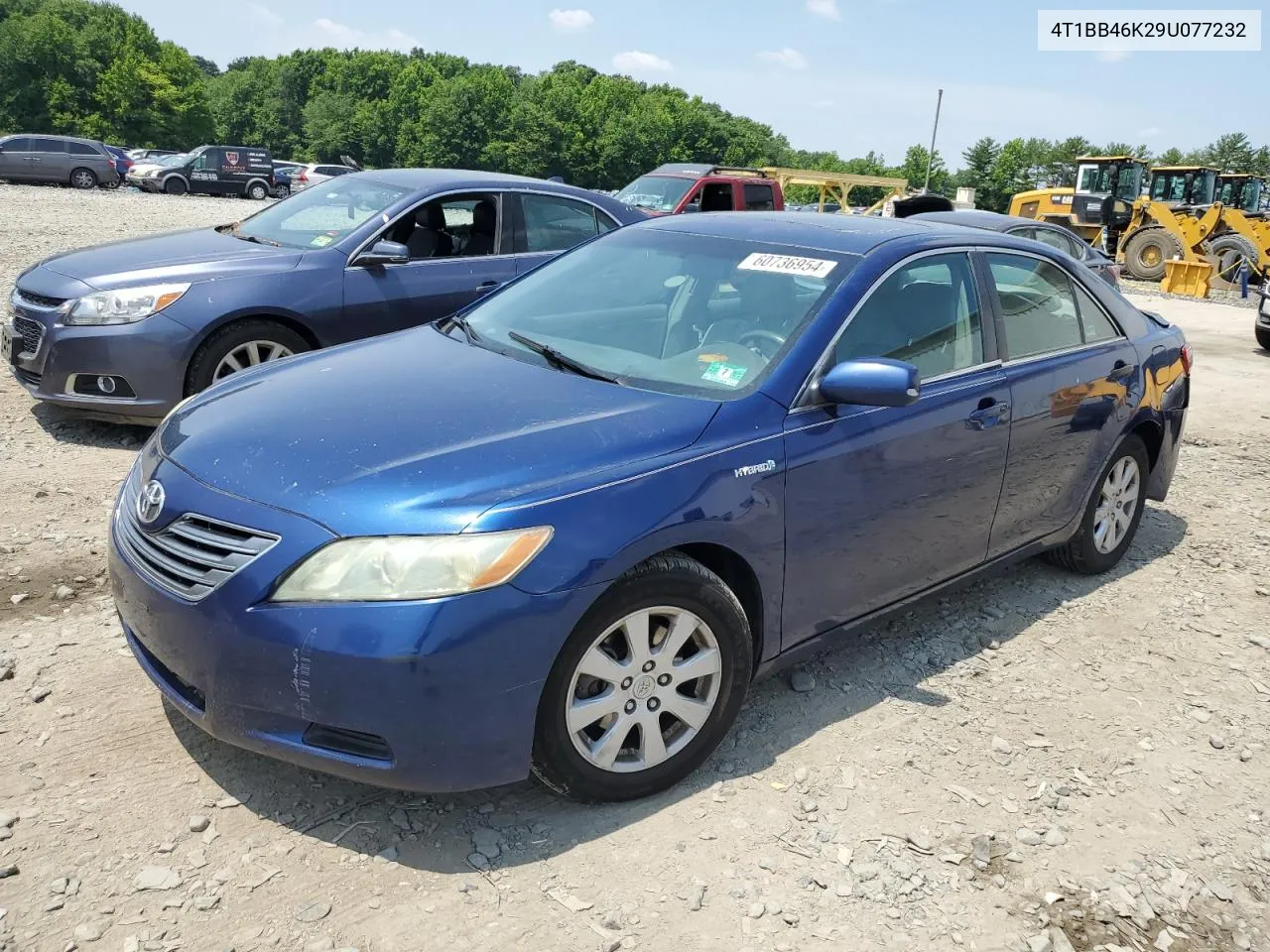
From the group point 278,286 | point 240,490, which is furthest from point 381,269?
point 240,490

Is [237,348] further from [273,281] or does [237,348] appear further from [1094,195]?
[1094,195]

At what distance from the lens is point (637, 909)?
2.57 meters

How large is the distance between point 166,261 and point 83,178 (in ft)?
104

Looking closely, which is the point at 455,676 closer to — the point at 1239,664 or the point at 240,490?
the point at 240,490

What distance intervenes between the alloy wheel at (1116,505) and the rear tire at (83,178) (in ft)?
115

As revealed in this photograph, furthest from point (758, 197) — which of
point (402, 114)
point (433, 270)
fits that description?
point (402, 114)

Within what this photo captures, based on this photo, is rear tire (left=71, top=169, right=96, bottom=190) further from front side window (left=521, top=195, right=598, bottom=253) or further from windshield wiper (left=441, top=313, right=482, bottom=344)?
windshield wiper (left=441, top=313, right=482, bottom=344)

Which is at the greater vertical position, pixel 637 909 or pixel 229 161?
pixel 229 161

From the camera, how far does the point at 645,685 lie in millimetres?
2869

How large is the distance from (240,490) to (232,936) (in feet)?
3.55

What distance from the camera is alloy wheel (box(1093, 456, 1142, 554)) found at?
15.9ft

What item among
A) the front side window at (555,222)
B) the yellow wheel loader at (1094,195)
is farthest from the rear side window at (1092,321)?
the yellow wheel loader at (1094,195)

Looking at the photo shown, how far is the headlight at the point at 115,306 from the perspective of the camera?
18.4ft

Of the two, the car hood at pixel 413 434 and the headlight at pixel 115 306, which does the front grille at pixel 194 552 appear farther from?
the headlight at pixel 115 306
